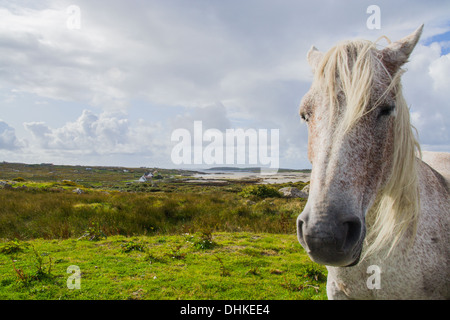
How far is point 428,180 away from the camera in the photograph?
2.66 m

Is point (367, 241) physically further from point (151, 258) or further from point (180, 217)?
point (180, 217)

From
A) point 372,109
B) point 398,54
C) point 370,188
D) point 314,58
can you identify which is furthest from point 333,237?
point 314,58

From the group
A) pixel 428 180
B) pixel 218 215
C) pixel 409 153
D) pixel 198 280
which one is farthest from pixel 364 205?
pixel 218 215

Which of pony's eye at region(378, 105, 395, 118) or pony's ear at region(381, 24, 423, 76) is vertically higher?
pony's ear at region(381, 24, 423, 76)

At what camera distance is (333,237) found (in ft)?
4.96

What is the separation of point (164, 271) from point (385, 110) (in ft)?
19.2

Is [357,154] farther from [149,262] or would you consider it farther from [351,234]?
[149,262]

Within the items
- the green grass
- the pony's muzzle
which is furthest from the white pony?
the green grass

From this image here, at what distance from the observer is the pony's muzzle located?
1522 mm

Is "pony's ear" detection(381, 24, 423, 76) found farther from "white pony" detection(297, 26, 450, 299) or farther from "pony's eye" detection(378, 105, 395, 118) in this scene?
"pony's eye" detection(378, 105, 395, 118)

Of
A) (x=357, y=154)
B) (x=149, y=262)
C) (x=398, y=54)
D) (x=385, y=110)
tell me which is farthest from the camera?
(x=149, y=262)

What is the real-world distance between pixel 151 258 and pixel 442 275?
20.9 ft

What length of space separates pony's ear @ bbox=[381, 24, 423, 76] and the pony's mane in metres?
0.06

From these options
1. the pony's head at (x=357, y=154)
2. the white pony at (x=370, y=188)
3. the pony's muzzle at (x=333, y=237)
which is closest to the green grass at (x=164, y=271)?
the white pony at (x=370, y=188)
